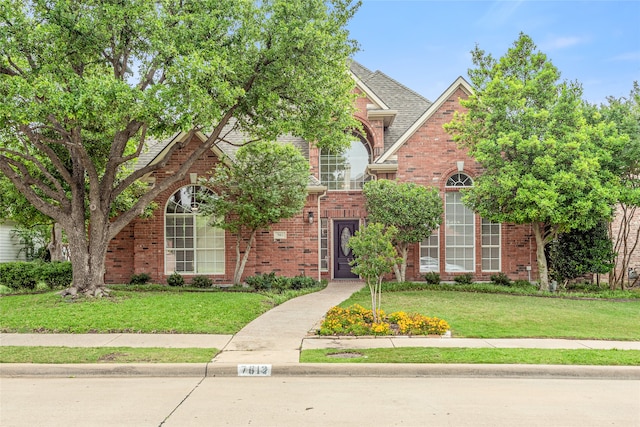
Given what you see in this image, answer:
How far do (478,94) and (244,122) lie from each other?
24.4ft

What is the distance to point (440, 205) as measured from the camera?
51.5 ft

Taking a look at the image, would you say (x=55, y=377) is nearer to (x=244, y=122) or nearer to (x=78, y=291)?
(x=78, y=291)

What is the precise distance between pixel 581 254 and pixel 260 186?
10.7 m

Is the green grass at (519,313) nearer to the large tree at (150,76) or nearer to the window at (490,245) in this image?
the window at (490,245)

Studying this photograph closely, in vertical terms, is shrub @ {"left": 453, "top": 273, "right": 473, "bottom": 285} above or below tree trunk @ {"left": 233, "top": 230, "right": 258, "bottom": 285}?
below

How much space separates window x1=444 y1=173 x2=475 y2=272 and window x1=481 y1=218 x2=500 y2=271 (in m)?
0.40

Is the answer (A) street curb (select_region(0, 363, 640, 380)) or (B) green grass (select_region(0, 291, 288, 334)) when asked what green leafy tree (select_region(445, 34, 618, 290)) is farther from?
(B) green grass (select_region(0, 291, 288, 334))

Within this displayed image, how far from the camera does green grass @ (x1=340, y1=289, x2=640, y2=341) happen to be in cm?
917

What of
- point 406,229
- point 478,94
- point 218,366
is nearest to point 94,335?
point 218,366

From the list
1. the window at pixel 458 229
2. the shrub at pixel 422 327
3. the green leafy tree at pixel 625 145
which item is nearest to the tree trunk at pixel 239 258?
the window at pixel 458 229

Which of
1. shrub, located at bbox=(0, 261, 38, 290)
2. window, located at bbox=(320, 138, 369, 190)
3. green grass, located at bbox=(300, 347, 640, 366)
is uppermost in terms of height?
window, located at bbox=(320, 138, 369, 190)
